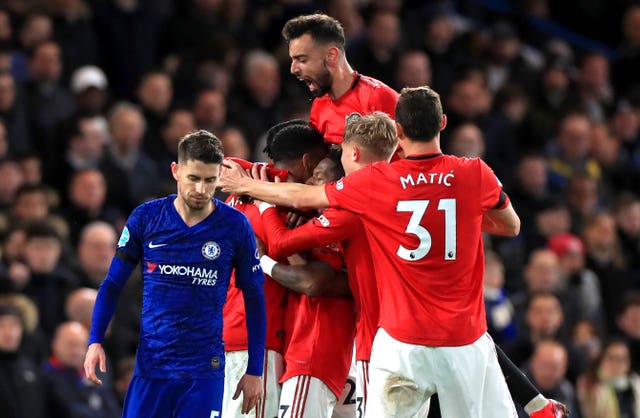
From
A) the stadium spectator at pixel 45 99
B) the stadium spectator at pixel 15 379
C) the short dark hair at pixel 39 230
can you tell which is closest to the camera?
the stadium spectator at pixel 15 379

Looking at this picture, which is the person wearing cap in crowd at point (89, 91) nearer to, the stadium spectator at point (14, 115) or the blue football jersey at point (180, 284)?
the stadium spectator at point (14, 115)

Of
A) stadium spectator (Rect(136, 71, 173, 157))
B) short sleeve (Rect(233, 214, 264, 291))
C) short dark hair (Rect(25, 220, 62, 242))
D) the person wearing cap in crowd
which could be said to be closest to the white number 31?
short sleeve (Rect(233, 214, 264, 291))

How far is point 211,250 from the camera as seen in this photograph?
22.6ft

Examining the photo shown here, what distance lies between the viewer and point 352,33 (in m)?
14.9

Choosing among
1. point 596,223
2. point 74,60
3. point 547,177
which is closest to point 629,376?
point 596,223

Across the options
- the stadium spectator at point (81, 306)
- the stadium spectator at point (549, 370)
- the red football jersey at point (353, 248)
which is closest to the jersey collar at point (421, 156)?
the red football jersey at point (353, 248)

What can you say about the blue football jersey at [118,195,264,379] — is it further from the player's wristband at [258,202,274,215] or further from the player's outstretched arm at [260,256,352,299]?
the player's wristband at [258,202,274,215]

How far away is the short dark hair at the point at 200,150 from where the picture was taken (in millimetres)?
6805

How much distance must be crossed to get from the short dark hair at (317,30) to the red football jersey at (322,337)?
4.05 ft

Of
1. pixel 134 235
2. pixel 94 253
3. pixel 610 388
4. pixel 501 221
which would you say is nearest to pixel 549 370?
pixel 610 388

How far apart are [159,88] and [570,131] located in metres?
5.11

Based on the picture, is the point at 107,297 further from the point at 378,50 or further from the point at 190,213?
the point at 378,50

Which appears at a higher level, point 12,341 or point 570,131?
point 570,131

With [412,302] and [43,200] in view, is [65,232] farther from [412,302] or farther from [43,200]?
[412,302]
